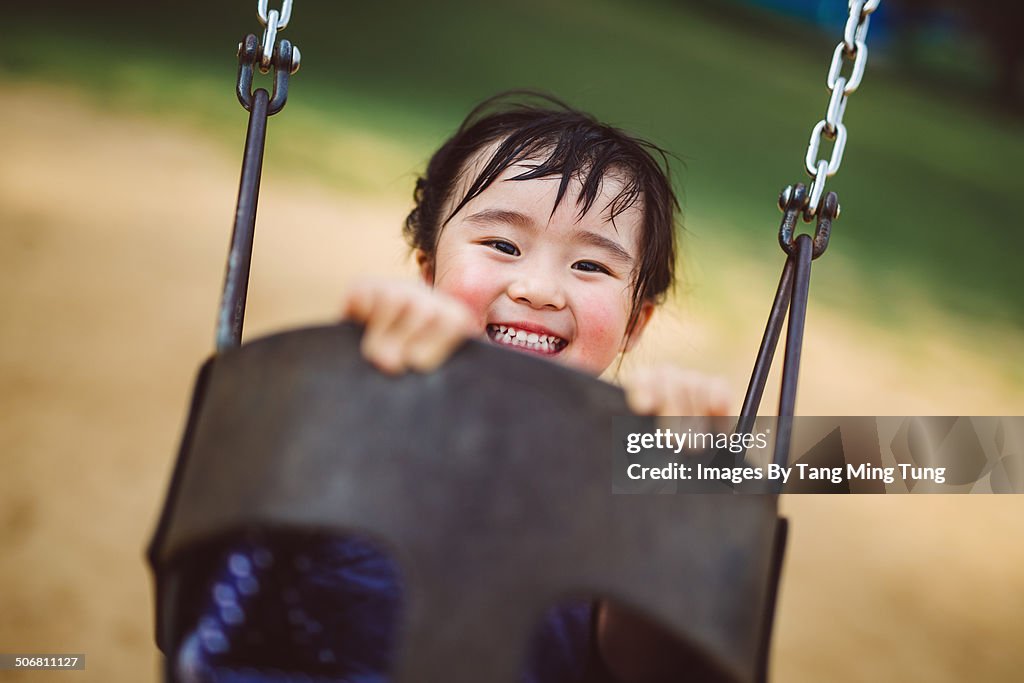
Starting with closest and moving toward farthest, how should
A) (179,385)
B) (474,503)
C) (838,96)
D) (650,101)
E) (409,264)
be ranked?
(474,503) < (838,96) < (409,264) < (179,385) < (650,101)

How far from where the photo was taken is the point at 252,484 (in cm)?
51

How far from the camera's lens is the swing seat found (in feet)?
1.60

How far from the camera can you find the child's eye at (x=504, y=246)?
865 mm

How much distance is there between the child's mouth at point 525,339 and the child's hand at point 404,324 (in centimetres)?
32

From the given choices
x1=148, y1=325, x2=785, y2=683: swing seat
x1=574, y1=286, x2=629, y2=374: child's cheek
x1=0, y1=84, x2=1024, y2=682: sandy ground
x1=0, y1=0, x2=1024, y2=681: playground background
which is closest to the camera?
x1=148, y1=325, x2=785, y2=683: swing seat

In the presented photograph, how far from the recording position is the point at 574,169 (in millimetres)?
920

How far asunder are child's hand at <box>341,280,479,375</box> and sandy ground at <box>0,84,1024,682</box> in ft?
2.89

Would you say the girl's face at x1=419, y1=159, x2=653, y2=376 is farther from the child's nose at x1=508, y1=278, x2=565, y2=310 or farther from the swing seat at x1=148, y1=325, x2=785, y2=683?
the swing seat at x1=148, y1=325, x2=785, y2=683

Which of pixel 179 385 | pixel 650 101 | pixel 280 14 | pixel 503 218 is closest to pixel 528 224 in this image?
pixel 503 218

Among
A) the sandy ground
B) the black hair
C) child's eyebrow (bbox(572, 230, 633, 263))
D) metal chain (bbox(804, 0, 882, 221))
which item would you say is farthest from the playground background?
metal chain (bbox(804, 0, 882, 221))

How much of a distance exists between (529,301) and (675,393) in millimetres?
295

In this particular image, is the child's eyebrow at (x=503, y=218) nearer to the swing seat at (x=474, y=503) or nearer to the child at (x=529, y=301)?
the child at (x=529, y=301)

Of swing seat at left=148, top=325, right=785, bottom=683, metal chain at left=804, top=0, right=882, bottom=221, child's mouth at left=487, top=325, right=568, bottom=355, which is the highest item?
metal chain at left=804, top=0, right=882, bottom=221

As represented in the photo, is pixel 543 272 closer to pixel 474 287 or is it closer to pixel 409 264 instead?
pixel 474 287
